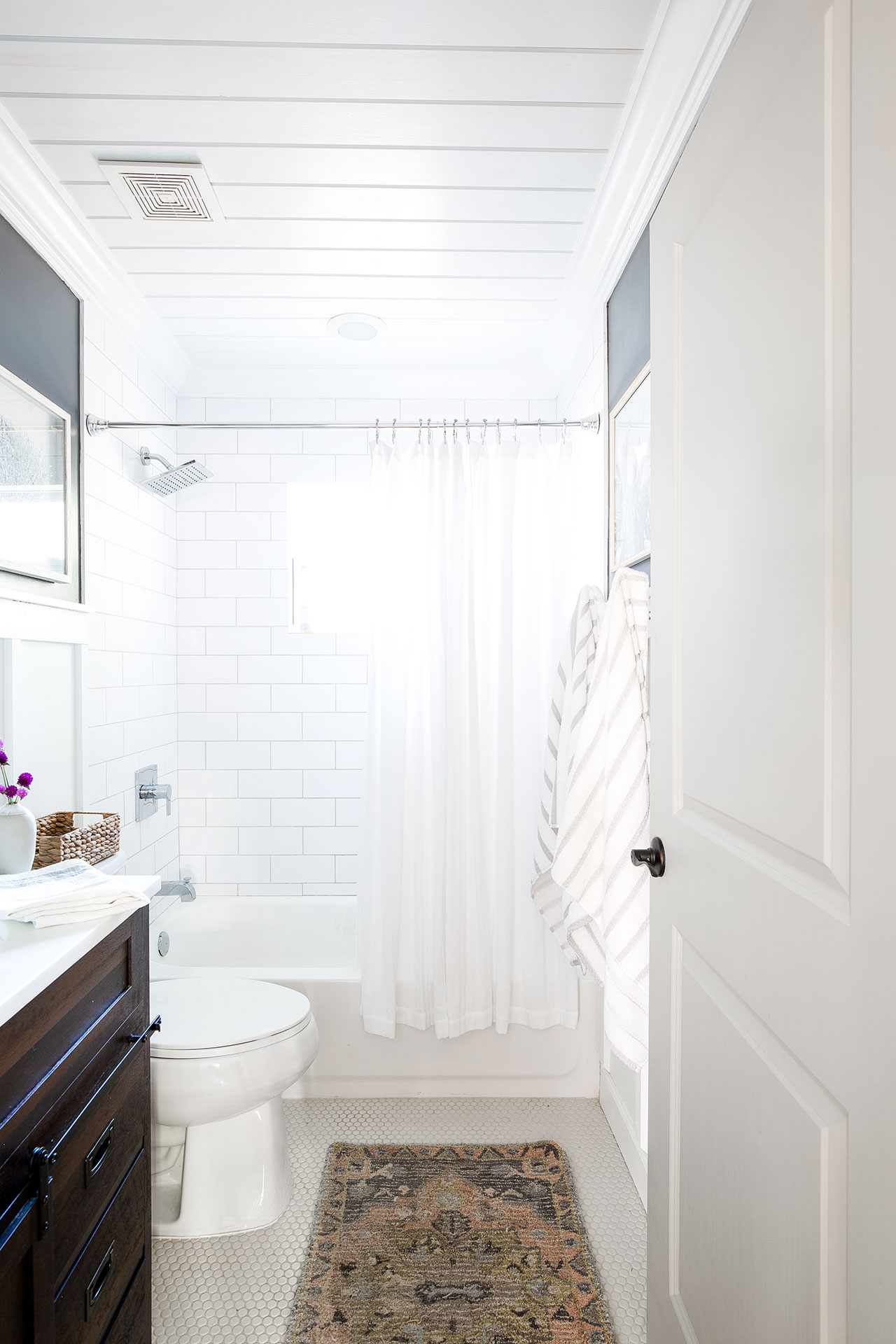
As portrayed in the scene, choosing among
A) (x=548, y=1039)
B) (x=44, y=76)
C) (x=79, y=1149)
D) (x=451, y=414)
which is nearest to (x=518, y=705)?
(x=548, y=1039)

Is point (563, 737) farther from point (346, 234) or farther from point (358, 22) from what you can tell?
point (358, 22)

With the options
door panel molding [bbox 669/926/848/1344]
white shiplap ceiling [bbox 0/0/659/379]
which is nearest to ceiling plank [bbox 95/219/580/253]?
white shiplap ceiling [bbox 0/0/659/379]

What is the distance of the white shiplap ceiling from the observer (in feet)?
4.32

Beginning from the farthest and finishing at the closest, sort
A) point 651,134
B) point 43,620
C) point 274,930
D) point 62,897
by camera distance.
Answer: point 274,930 < point 43,620 < point 651,134 < point 62,897

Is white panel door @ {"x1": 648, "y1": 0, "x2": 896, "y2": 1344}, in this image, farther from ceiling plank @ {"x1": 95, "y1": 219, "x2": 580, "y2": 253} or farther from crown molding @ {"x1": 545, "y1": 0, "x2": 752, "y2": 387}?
ceiling plank @ {"x1": 95, "y1": 219, "x2": 580, "y2": 253}

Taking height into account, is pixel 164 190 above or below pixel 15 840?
above

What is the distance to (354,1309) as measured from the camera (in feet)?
5.07

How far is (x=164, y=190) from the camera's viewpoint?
5.75 feet

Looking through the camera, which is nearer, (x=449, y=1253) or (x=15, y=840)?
(x=15, y=840)

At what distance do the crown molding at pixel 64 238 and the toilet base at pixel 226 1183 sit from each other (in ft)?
7.11

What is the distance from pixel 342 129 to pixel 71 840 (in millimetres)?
1610

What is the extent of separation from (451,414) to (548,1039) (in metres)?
2.26

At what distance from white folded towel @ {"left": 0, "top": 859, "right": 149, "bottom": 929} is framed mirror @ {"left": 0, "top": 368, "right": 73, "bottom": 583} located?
77 centimetres

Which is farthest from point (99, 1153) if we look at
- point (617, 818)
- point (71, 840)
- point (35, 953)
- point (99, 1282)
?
point (617, 818)
